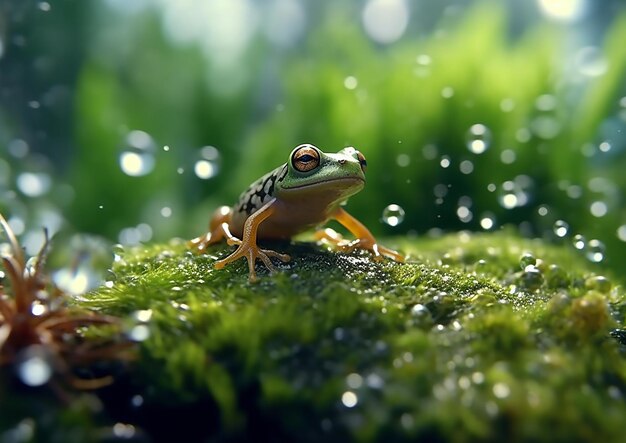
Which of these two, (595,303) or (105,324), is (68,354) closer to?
(105,324)

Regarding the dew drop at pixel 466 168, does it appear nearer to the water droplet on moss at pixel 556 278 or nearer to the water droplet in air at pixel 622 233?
the water droplet in air at pixel 622 233

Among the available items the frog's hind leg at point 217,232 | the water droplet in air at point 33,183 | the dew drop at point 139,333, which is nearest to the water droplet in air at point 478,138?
the frog's hind leg at point 217,232

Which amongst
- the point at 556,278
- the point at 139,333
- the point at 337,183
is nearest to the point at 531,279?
the point at 556,278

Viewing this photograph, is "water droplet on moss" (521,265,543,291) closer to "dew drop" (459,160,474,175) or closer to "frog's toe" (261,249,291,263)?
"frog's toe" (261,249,291,263)

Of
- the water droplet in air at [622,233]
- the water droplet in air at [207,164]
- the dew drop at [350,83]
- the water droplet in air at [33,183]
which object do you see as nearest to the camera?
the water droplet in air at [622,233]

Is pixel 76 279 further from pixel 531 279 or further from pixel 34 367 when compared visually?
pixel 531 279

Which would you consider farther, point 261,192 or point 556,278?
point 261,192

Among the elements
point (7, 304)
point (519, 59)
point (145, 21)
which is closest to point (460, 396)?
point (7, 304)
